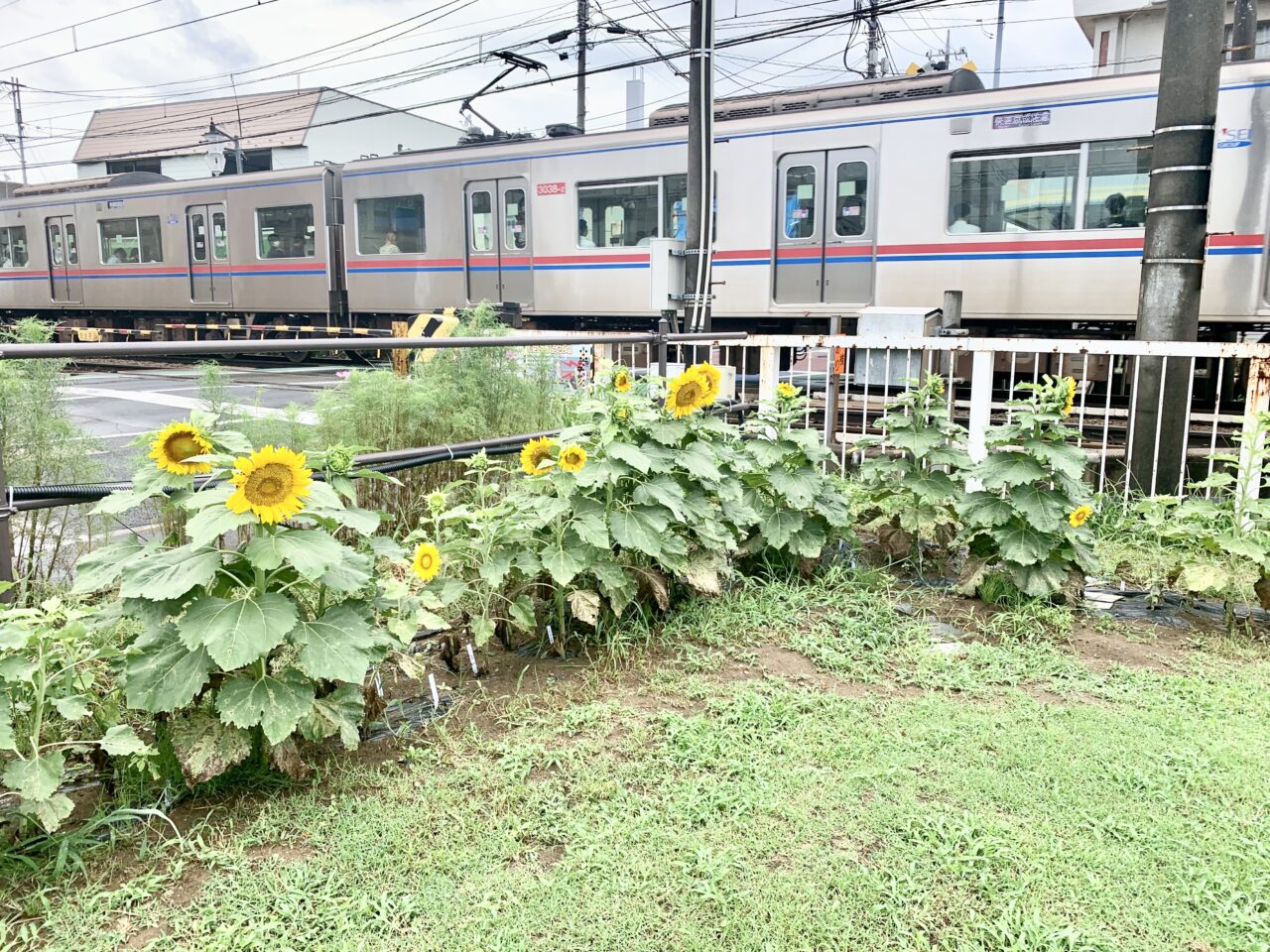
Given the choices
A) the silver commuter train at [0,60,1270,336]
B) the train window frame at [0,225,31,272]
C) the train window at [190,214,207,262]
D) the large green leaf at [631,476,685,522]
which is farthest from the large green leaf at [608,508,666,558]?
the train window frame at [0,225,31,272]

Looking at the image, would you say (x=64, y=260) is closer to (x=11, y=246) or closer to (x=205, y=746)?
(x=11, y=246)

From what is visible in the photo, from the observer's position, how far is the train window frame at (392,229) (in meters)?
13.7

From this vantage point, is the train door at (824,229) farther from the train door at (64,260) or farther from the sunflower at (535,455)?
the train door at (64,260)

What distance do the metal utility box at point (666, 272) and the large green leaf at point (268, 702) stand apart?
6.52 meters

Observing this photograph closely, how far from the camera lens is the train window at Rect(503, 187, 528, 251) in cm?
1270

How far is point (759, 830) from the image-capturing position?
7.55ft

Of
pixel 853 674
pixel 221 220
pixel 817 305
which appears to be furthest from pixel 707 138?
pixel 221 220

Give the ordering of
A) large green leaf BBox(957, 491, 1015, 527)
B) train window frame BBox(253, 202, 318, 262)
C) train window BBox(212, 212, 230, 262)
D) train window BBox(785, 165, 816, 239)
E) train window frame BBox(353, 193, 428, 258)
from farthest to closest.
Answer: train window BBox(212, 212, 230, 262), train window frame BBox(253, 202, 318, 262), train window frame BBox(353, 193, 428, 258), train window BBox(785, 165, 816, 239), large green leaf BBox(957, 491, 1015, 527)

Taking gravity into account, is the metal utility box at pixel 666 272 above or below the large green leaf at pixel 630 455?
above

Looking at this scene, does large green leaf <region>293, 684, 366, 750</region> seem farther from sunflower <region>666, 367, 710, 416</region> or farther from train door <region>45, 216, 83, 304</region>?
train door <region>45, 216, 83, 304</region>

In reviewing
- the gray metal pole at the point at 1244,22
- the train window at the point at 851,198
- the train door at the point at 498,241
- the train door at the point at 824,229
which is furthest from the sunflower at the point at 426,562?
the gray metal pole at the point at 1244,22

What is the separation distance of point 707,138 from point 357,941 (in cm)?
779

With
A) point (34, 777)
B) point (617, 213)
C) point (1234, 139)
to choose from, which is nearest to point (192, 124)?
point (617, 213)

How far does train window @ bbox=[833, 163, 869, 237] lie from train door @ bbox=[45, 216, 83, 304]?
15.6 meters
